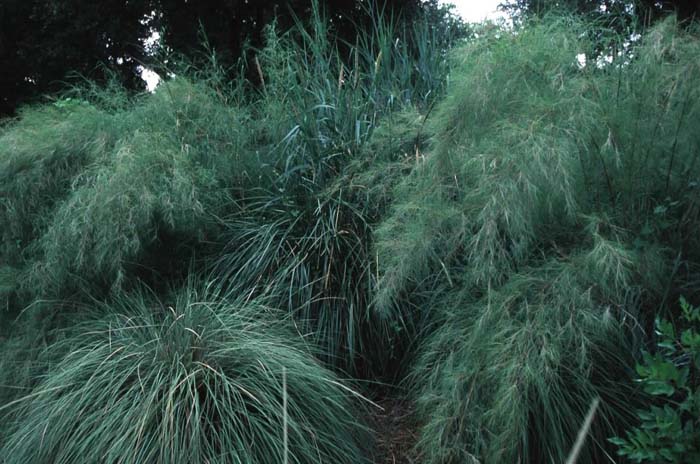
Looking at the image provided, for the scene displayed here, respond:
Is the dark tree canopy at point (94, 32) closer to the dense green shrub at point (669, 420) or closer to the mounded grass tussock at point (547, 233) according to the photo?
the mounded grass tussock at point (547, 233)

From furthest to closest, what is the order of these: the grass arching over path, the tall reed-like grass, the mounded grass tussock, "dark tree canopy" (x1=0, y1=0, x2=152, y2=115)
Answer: "dark tree canopy" (x1=0, y1=0, x2=152, y2=115) < the tall reed-like grass < the grass arching over path < the mounded grass tussock

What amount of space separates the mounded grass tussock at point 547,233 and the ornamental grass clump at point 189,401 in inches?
23.3

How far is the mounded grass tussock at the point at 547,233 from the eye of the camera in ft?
10.8

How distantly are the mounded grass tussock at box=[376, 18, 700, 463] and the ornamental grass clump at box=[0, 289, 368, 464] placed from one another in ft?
1.94

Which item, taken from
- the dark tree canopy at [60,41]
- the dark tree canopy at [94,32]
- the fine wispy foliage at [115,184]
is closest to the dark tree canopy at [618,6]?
the fine wispy foliage at [115,184]

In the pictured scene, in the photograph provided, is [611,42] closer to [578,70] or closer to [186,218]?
[578,70]

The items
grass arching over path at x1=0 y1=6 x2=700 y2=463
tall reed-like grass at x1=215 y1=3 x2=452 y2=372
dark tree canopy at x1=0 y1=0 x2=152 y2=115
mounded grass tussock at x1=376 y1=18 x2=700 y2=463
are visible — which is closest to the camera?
mounded grass tussock at x1=376 y1=18 x2=700 y2=463

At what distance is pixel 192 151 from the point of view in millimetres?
5359

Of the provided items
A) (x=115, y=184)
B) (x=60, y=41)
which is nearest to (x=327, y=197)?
(x=115, y=184)

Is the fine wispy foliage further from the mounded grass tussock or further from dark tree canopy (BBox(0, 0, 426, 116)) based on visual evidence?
dark tree canopy (BBox(0, 0, 426, 116))

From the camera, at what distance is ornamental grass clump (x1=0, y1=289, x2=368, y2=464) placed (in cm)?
348

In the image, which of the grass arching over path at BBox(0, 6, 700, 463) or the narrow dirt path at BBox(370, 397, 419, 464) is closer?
the grass arching over path at BBox(0, 6, 700, 463)

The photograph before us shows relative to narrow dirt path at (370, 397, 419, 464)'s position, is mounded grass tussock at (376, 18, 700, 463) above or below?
above

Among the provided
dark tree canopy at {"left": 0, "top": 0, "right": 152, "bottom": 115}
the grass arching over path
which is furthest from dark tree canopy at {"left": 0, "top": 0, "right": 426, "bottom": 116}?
the grass arching over path
